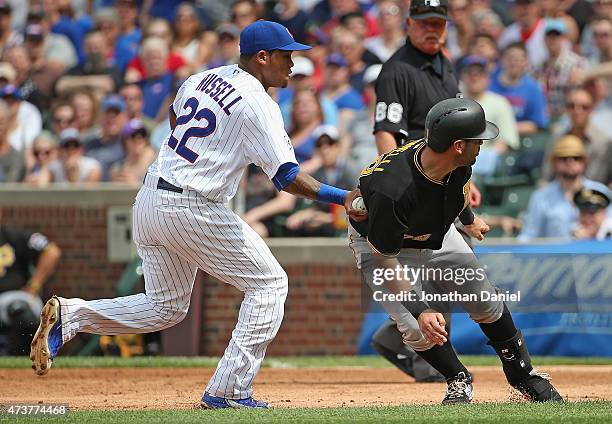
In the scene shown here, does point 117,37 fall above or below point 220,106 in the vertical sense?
below

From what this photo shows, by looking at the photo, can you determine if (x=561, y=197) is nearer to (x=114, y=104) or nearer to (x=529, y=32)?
(x=529, y=32)

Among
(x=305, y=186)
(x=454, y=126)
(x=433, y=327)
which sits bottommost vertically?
(x=433, y=327)

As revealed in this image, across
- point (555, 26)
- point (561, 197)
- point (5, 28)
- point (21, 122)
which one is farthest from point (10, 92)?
point (561, 197)

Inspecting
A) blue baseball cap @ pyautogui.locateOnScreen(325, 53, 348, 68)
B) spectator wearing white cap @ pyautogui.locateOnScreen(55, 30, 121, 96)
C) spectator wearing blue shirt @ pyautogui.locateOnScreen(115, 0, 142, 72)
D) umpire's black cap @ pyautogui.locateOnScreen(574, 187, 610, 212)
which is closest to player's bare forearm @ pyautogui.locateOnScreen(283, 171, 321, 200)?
umpire's black cap @ pyautogui.locateOnScreen(574, 187, 610, 212)

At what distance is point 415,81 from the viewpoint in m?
8.20

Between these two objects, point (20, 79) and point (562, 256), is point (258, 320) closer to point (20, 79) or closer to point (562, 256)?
point (562, 256)

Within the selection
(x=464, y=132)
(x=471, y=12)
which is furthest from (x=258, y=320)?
(x=471, y=12)

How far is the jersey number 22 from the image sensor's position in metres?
6.52

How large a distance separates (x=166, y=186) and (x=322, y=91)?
7.55 meters

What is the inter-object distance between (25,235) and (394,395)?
5.78 m

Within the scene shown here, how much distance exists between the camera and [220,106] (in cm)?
652

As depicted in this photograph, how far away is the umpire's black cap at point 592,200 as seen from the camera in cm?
1124

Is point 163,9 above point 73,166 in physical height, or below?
above

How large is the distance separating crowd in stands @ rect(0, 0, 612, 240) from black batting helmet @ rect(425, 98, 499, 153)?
5424mm
